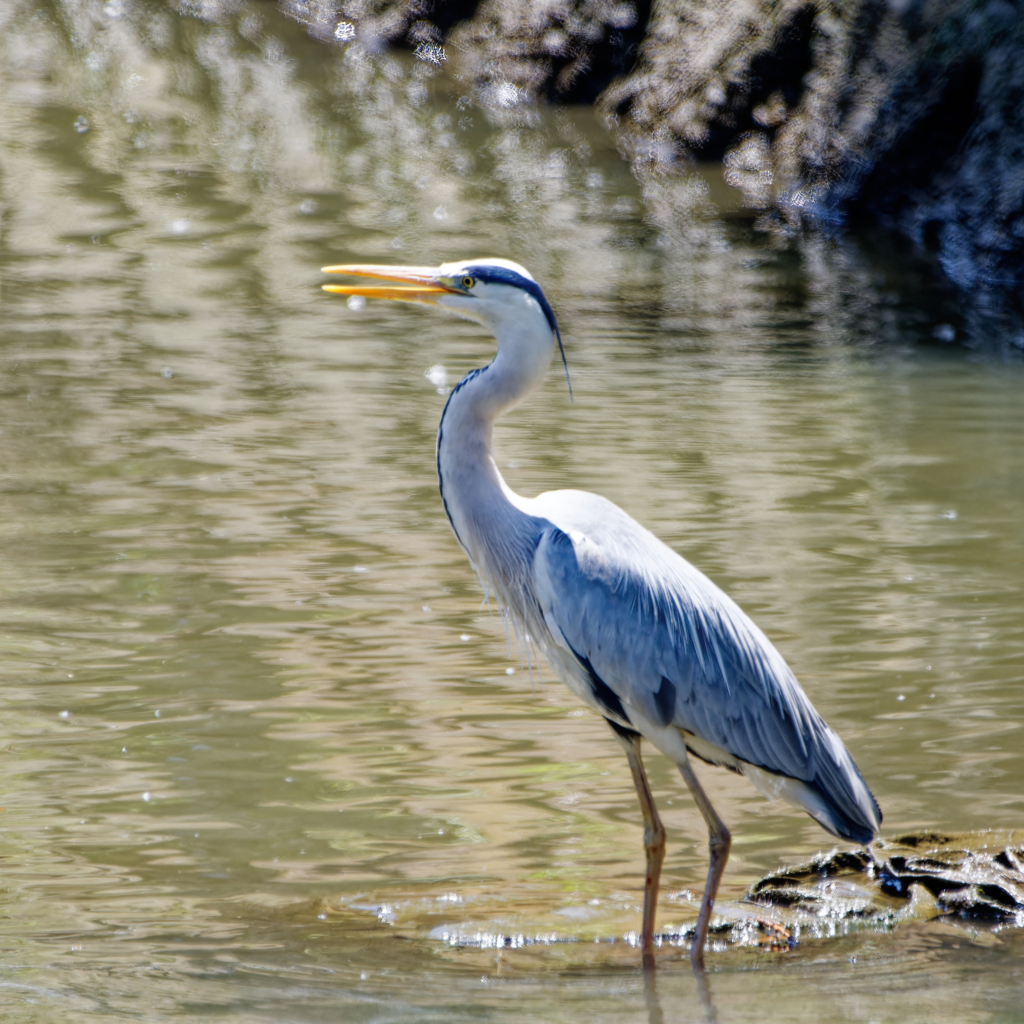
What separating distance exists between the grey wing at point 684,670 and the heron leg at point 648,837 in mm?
116

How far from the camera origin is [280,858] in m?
4.63

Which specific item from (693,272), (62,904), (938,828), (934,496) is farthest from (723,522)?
(693,272)

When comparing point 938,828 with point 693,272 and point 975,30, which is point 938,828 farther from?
point 975,30

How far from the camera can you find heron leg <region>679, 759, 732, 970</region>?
13.4ft

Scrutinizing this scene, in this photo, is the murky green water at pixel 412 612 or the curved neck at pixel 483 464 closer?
the murky green water at pixel 412 612

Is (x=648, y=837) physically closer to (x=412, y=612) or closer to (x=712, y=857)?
(x=712, y=857)

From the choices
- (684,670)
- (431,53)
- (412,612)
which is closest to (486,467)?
(684,670)

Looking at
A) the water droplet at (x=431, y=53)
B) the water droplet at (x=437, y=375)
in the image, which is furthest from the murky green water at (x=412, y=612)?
the water droplet at (x=431, y=53)

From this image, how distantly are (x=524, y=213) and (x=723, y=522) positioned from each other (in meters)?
8.80

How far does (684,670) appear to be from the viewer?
425cm

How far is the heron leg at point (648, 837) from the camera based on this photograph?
163 inches

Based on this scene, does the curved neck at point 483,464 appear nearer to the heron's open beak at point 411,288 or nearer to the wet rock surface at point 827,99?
the heron's open beak at point 411,288

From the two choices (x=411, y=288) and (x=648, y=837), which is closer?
(x=648, y=837)

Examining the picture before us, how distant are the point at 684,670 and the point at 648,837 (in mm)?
457
